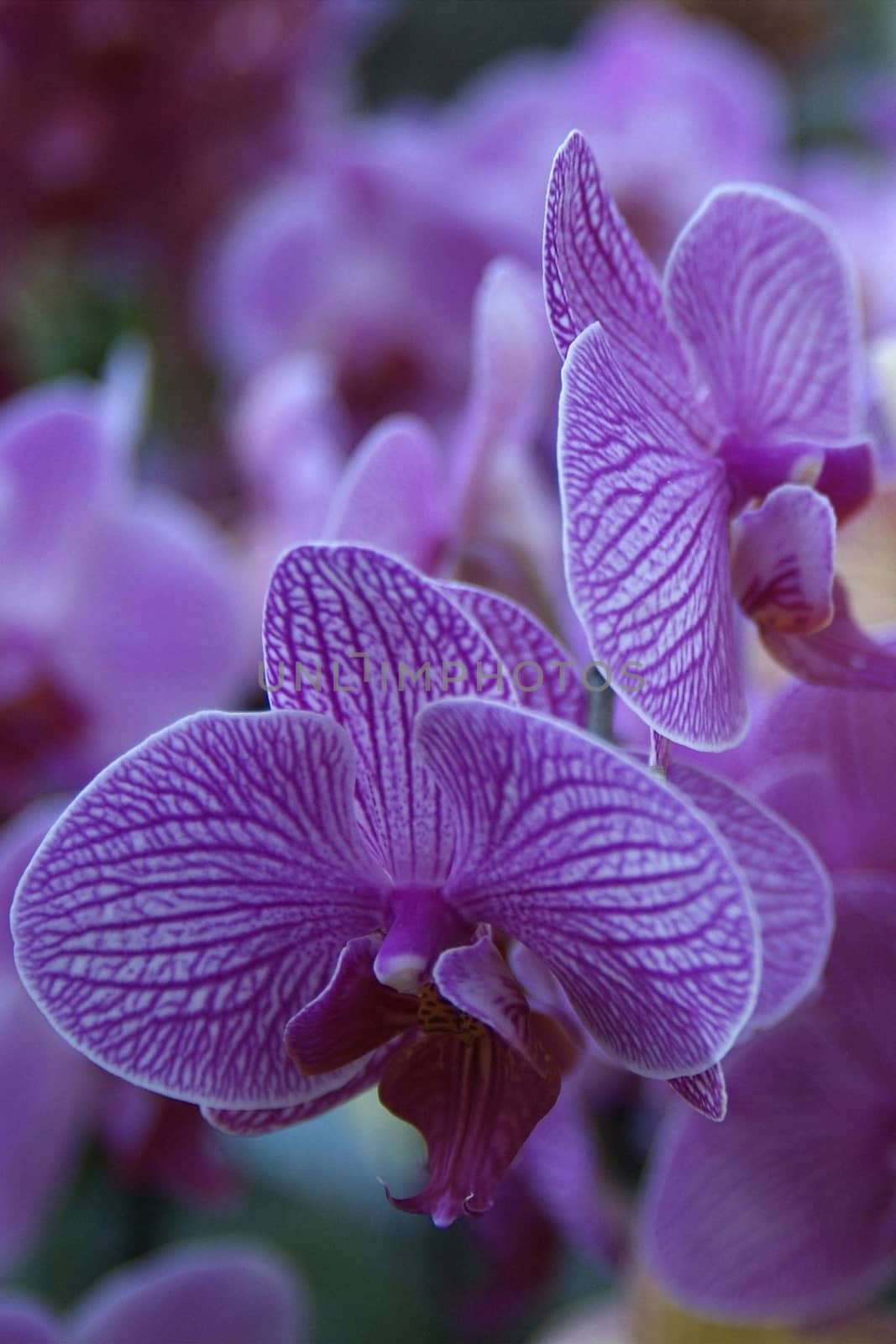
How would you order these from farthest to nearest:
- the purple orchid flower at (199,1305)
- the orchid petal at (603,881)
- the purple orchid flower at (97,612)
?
1. the purple orchid flower at (97,612)
2. the purple orchid flower at (199,1305)
3. the orchid petal at (603,881)

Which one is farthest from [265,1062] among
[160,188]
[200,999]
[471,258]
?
[160,188]

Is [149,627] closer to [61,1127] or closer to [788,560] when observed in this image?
[61,1127]

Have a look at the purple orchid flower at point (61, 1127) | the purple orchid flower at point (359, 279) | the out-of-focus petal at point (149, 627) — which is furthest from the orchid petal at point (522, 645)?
the purple orchid flower at point (359, 279)

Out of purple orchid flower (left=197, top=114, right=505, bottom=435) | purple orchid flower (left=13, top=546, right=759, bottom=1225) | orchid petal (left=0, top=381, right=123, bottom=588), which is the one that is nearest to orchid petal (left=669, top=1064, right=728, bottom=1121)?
purple orchid flower (left=13, top=546, right=759, bottom=1225)

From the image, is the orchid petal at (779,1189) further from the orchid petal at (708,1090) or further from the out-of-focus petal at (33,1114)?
the out-of-focus petal at (33,1114)

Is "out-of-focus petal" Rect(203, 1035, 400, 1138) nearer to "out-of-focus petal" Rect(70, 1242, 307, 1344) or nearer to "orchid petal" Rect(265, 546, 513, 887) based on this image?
"orchid petal" Rect(265, 546, 513, 887)
